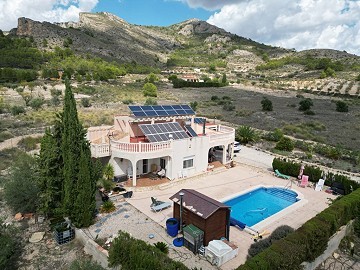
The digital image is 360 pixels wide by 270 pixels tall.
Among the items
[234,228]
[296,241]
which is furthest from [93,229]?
[296,241]

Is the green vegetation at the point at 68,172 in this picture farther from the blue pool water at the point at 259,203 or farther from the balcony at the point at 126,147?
the blue pool water at the point at 259,203

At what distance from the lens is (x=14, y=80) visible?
244 feet

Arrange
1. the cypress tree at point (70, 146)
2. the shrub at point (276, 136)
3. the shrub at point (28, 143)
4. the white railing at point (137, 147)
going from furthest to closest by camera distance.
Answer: the shrub at point (276, 136), the shrub at point (28, 143), the white railing at point (137, 147), the cypress tree at point (70, 146)

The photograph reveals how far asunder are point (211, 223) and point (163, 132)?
9.88 metres

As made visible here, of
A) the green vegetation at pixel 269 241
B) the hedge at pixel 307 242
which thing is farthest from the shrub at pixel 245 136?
the green vegetation at pixel 269 241

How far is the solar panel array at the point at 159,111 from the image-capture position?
22.2 metres

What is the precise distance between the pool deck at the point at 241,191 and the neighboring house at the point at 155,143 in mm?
1353

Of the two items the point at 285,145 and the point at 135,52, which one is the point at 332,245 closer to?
the point at 285,145

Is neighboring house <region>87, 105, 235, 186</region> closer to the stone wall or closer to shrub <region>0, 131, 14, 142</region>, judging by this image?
the stone wall

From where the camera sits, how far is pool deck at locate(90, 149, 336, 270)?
15.1 meters

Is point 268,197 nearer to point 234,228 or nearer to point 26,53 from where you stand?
point 234,228

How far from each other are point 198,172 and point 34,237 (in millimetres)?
12819

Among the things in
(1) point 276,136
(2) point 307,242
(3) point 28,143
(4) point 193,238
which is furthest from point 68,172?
(1) point 276,136

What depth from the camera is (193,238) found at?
12844 millimetres
